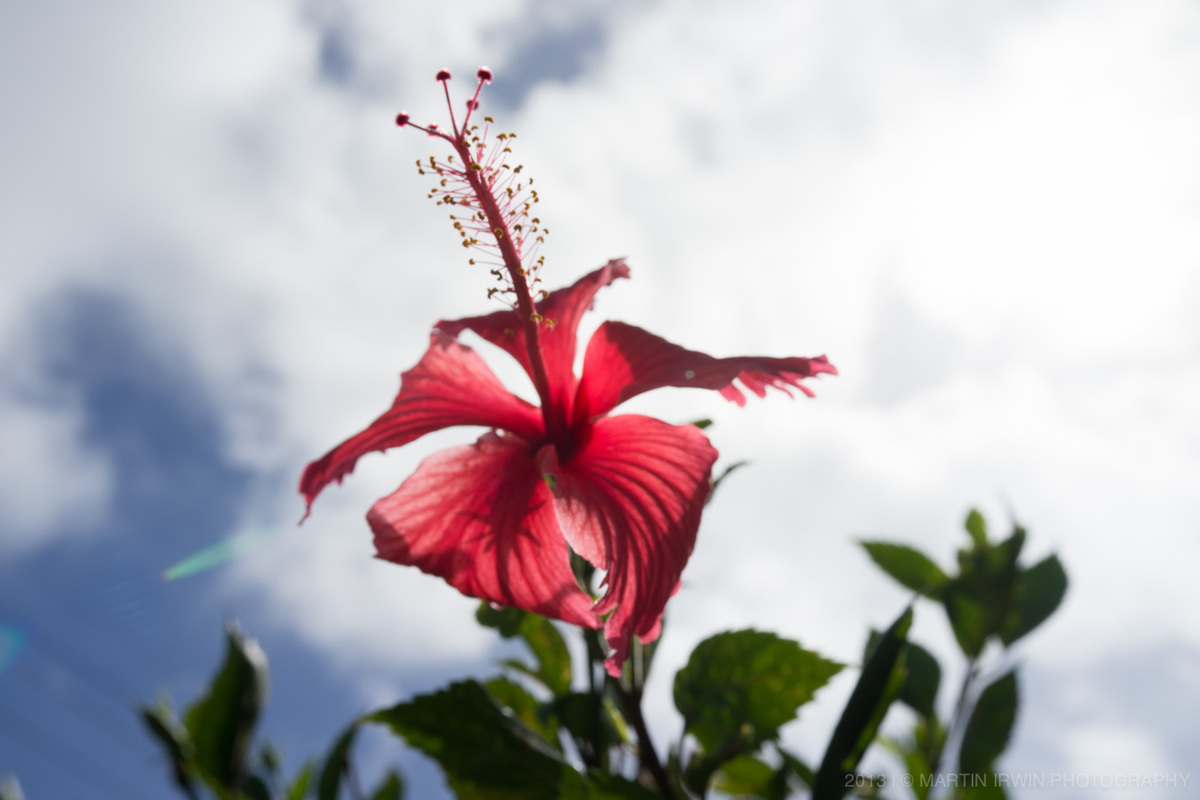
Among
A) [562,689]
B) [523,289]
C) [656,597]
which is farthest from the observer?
[562,689]

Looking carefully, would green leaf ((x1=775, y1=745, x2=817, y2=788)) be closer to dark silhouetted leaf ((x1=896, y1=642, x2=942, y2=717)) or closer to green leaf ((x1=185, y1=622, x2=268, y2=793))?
dark silhouetted leaf ((x1=896, y1=642, x2=942, y2=717))

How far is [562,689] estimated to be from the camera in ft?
5.50

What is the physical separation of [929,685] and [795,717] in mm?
654

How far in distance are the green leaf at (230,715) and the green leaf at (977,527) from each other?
1527 millimetres

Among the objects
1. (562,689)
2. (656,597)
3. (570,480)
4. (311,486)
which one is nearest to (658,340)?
(570,480)

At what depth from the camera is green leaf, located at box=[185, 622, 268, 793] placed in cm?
138

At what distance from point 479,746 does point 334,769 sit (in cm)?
43

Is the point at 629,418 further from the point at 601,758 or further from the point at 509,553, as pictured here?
the point at 601,758

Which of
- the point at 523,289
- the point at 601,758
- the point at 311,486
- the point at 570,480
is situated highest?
the point at 523,289

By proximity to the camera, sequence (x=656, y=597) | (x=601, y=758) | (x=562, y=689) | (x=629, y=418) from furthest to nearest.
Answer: (x=562, y=689), (x=601, y=758), (x=629, y=418), (x=656, y=597)

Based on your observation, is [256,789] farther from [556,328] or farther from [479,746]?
[556,328]

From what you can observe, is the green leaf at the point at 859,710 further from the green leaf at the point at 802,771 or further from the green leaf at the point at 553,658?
the green leaf at the point at 553,658

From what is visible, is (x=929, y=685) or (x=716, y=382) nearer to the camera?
(x=716, y=382)

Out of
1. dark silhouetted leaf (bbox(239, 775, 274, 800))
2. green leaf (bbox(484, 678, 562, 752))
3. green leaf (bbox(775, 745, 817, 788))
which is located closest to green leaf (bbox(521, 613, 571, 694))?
green leaf (bbox(484, 678, 562, 752))
